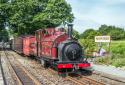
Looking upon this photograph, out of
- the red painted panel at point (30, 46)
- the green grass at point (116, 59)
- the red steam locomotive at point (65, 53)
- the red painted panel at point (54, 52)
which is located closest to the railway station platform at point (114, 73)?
the red steam locomotive at point (65, 53)

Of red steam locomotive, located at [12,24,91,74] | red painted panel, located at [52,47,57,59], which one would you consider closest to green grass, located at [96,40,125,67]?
red steam locomotive, located at [12,24,91,74]

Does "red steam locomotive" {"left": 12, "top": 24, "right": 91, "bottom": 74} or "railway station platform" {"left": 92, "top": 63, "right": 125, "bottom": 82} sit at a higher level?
"red steam locomotive" {"left": 12, "top": 24, "right": 91, "bottom": 74}

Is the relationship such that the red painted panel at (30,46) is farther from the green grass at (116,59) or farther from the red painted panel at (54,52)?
the red painted panel at (54,52)

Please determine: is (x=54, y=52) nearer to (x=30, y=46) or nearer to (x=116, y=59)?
(x=116, y=59)

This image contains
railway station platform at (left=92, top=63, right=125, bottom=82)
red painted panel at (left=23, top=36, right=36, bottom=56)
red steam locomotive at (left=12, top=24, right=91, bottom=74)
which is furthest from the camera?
red painted panel at (left=23, top=36, right=36, bottom=56)

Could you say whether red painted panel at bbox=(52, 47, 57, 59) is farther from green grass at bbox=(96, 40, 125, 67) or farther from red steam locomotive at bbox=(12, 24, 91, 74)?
green grass at bbox=(96, 40, 125, 67)

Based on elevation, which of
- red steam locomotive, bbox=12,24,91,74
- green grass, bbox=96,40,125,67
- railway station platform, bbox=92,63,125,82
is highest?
red steam locomotive, bbox=12,24,91,74

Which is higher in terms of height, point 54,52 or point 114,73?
point 54,52

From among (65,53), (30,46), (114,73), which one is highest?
(30,46)

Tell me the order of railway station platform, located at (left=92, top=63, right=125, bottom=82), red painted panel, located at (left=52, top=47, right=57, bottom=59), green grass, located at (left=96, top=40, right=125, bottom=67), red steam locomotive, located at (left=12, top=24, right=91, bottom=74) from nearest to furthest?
railway station platform, located at (left=92, top=63, right=125, bottom=82) < red steam locomotive, located at (left=12, top=24, right=91, bottom=74) < red painted panel, located at (left=52, top=47, right=57, bottom=59) < green grass, located at (left=96, top=40, right=125, bottom=67)

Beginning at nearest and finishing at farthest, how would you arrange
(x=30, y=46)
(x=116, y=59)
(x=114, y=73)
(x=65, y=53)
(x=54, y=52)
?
(x=65, y=53)
(x=54, y=52)
(x=114, y=73)
(x=116, y=59)
(x=30, y=46)

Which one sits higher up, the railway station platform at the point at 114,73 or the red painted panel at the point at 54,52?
the red painted panel at the point at 54,52

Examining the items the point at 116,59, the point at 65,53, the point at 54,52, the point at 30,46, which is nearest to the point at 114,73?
the point at 65,53

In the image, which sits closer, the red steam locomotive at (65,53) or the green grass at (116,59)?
the red steam locomotive at (65,53)
